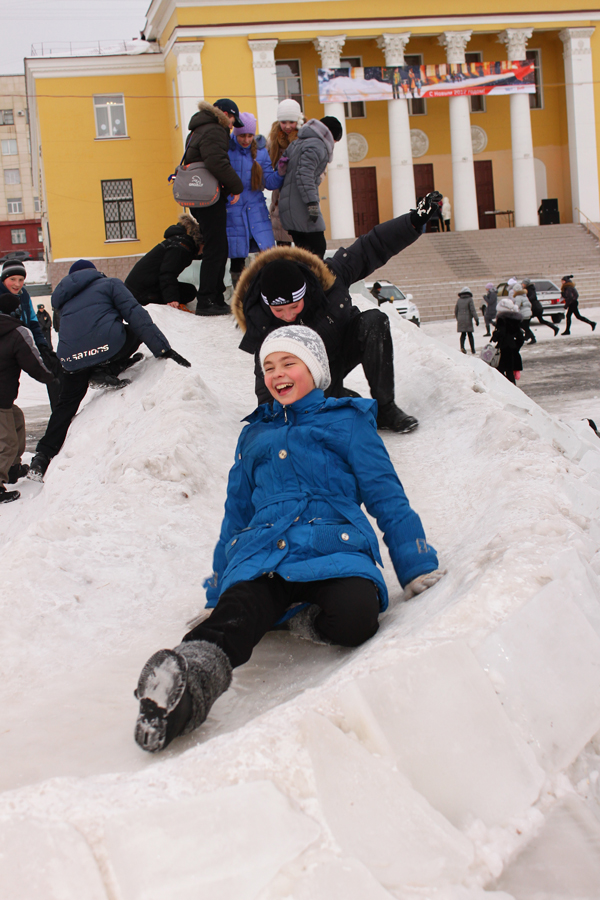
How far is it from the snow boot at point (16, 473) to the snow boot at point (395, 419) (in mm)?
2955

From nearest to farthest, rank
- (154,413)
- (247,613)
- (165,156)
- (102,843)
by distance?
(102,843) → (247,613) → (154,413) → (165,156)

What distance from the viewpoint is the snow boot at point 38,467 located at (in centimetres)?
578

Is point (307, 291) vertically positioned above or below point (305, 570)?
above

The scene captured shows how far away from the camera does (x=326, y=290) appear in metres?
4.11

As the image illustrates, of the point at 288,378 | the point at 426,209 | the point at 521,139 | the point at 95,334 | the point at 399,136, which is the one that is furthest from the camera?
the point at 521,139

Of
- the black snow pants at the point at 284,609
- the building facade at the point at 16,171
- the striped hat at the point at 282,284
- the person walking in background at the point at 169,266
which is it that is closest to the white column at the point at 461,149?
the person walking in background at the point at 169,266

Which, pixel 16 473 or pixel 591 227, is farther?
pixel 591 227

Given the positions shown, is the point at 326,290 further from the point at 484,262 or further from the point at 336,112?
the point at 336,112

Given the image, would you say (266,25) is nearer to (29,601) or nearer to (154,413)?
(154,413)

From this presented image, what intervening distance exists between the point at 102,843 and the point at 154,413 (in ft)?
11.2

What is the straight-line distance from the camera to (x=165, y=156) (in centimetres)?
3075

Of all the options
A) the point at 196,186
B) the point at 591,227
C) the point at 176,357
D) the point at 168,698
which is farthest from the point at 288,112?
the point at 591,227

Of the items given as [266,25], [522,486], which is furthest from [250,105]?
[522,486]

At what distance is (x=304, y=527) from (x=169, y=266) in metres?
5.56
